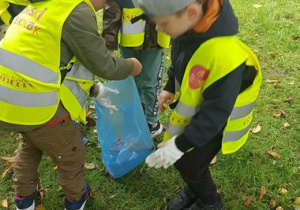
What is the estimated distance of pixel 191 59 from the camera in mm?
1687

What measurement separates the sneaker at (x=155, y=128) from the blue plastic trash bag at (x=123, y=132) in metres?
Answer: 0.47

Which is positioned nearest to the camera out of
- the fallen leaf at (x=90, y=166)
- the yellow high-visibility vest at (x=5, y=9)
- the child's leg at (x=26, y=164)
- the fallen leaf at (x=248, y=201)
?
the yellow high-visibility vest at (x=5, y=9)

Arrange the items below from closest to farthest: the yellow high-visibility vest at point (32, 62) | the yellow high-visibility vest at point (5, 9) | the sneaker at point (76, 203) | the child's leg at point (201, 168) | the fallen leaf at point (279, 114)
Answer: the yellow high-visibility vest at point (32, 62) → the child's leg at point (201, 168) → the yellow high-visibility vest at point (5, 9) → the sneaker at point (76, 203) → the fallen leaf at point (279, 114)

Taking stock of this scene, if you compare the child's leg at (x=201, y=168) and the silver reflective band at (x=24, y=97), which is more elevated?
the silver reflective band at (x=24, y=97)

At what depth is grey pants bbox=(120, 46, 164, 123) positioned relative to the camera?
268 centimetres

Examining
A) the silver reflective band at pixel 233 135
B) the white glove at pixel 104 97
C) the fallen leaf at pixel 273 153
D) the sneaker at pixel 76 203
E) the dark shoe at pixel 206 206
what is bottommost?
the fallen leaf at pixel 273 153

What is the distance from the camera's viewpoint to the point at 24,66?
1804mm

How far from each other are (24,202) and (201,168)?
120 cm

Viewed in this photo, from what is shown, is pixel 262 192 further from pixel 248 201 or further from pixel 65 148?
pixel 65 148

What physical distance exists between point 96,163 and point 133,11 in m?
1.25

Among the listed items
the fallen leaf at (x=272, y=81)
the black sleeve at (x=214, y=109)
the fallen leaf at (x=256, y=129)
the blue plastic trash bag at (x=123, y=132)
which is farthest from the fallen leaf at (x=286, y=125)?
the black sleeve at (x=214, y=109)

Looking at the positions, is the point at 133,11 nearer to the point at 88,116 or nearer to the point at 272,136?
the point at 88,116

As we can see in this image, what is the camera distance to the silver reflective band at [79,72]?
1971mm

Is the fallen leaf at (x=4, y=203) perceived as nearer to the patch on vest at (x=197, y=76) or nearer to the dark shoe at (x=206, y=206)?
the dark shoe at (x=206, y=206)
